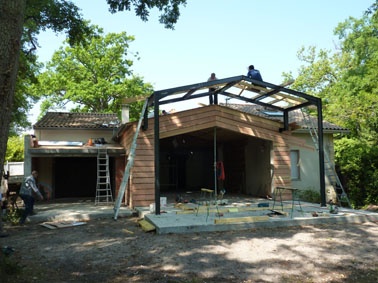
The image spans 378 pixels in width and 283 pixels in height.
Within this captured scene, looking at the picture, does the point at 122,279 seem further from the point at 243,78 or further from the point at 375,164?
the point at 375,164

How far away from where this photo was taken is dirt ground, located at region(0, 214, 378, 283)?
5035 millimetres

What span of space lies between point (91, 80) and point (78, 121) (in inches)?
689

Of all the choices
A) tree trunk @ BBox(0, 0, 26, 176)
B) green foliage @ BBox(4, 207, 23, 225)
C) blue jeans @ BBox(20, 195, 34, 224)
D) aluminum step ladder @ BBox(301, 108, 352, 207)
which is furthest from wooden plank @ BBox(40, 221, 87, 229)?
aluminum step ladder @ BBox(301, 108, 352, 207)

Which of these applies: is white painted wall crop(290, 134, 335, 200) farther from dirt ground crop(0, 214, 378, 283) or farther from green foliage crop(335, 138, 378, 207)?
dirt ground crop(0, 214, 378, 283)

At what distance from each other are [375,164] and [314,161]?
2.83m

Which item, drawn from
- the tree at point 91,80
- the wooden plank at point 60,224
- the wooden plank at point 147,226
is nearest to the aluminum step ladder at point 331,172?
the wooden plank at point 147,226

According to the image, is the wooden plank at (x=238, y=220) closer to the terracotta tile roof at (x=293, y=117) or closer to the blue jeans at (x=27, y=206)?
the blue jeans at (x=27, y=206)

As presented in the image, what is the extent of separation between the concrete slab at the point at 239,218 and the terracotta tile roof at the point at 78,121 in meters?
8.78

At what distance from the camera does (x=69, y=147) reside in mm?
13680

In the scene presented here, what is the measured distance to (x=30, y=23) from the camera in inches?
532

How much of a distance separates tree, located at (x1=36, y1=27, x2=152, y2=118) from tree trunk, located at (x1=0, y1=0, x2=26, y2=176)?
29.9 m

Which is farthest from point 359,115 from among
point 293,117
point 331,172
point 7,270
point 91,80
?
point 91,80

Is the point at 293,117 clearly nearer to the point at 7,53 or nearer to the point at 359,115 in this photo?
the point at 359,115

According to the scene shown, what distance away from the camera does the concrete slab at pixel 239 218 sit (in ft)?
26.8
